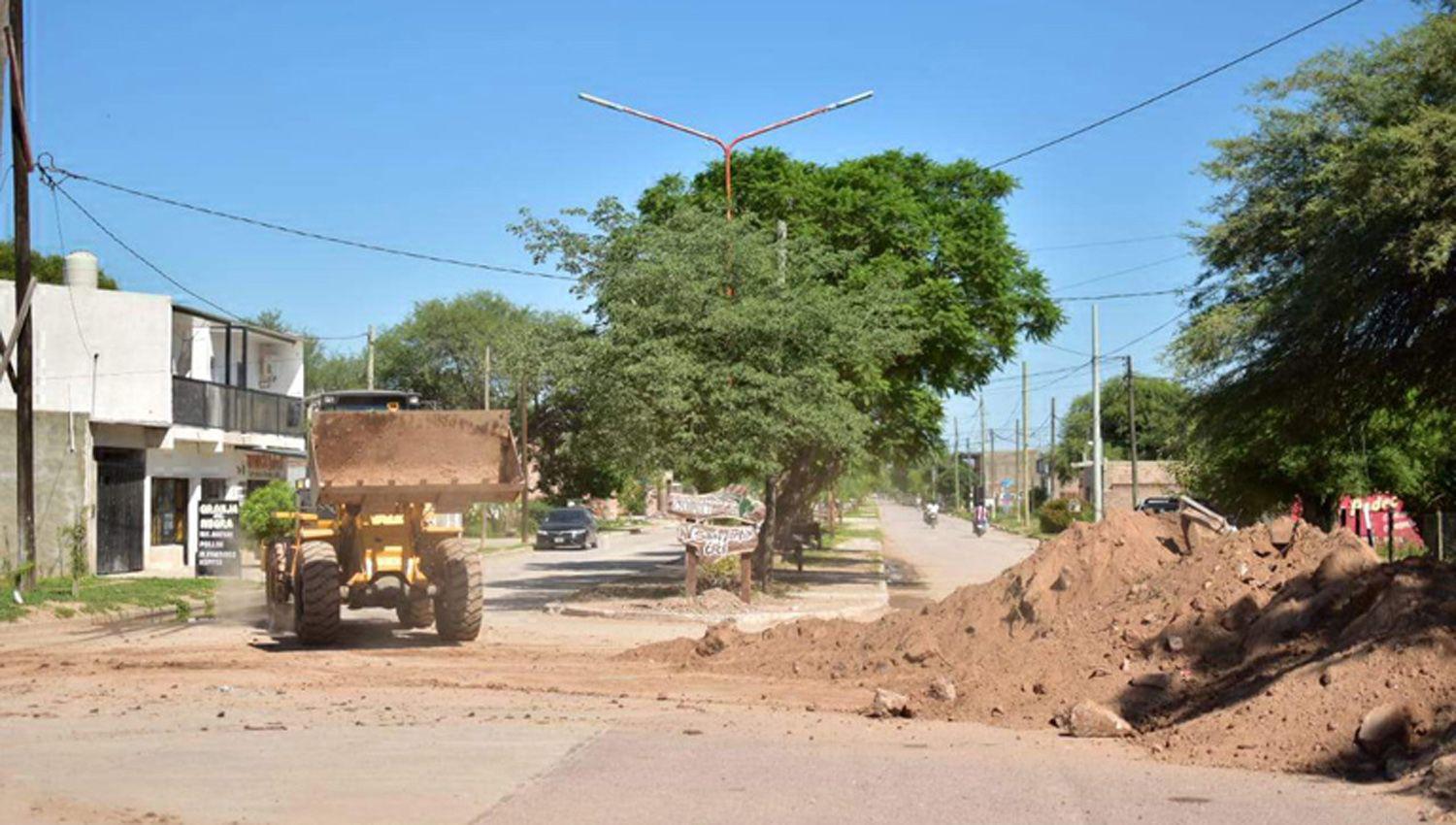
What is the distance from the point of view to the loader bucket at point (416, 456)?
18922mm

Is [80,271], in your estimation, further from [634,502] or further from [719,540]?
[634,502]

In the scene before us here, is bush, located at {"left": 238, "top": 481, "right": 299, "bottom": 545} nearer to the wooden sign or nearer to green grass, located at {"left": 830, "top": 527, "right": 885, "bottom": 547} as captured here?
the wooden sign

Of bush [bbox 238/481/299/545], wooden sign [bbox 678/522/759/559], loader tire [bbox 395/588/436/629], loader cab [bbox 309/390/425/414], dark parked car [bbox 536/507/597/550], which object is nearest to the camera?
loader tire [bbox 395/588/436/629]

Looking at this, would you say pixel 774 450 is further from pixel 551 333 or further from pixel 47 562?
pixel 47 562

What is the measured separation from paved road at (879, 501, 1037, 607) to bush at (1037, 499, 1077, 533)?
5.44 ft

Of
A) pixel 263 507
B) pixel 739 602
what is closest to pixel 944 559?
pixel 263 507

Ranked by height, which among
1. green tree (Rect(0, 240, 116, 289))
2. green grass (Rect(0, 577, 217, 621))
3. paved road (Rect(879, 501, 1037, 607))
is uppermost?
green tree (Rect(0, 240, 116, 289))

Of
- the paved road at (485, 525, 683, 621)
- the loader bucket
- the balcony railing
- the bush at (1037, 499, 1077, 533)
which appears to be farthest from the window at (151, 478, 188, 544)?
the bush at (1037, 499, 1077, 533)

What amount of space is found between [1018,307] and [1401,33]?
16196 mm

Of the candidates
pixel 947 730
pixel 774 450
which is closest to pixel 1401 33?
pixel 774 450

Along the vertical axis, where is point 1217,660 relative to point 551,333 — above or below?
below

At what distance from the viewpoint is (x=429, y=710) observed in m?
13.4

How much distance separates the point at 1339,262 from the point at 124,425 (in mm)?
29408

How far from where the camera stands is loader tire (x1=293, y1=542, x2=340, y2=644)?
1842 cm
